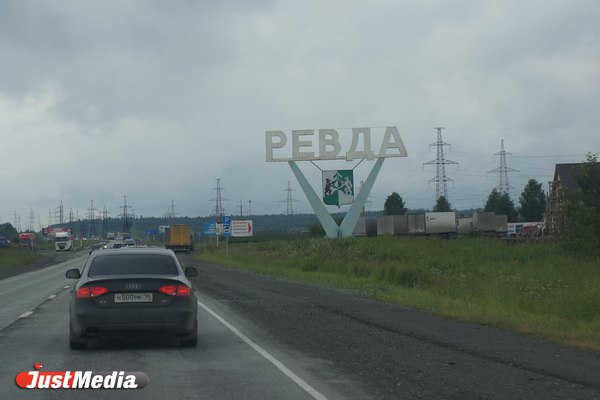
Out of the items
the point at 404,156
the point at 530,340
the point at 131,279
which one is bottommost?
the point at 530,340

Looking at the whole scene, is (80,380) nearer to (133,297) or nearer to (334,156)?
(133,297)

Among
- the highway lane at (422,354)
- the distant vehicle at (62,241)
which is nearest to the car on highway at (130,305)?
the highway lane at (422,354)

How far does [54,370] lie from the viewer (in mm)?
11336

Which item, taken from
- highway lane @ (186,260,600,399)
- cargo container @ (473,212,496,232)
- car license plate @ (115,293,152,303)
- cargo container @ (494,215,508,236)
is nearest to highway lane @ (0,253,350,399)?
highway lane @ (186,260,600,399)

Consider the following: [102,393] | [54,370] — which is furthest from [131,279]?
[102,393]

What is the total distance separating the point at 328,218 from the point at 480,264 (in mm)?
22027

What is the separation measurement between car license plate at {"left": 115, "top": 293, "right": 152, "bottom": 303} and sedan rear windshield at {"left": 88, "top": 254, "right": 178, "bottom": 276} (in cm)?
56

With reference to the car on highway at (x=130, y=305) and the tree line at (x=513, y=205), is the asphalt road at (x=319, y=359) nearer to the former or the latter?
the car on highway at (x=130, y=305)

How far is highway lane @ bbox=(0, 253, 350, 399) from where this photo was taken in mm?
9812

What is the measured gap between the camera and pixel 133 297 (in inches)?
520

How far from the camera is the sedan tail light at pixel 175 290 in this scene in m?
13.4

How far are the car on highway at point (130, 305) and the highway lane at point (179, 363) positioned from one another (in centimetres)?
36

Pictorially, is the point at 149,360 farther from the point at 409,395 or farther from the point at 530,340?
the point at 530,340

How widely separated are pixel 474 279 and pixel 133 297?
63.2 ft
